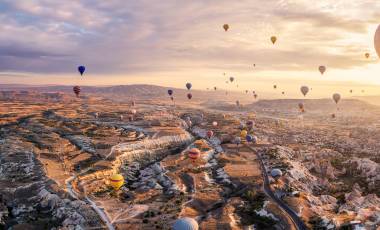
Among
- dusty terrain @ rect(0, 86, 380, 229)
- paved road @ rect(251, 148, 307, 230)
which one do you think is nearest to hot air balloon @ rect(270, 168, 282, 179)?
dusty terrain @ rect(0, 86, 380, 229)

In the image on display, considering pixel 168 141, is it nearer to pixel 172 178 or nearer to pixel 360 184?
pixel 172 178

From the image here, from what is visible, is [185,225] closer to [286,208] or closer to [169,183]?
[286,208]

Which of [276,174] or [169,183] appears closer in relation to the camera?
[169,183]

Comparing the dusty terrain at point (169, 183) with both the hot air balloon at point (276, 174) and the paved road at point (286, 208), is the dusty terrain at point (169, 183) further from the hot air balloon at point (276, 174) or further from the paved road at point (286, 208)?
the paved road at point (286, 208)

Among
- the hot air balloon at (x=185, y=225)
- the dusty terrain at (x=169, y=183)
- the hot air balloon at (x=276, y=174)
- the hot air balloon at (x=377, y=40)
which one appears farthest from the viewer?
the hot air balloon at (x=276, y=174)

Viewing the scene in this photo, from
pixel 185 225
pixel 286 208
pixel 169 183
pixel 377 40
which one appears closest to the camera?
pixel 185 225

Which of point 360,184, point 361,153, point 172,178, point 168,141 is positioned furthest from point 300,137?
point 172,178

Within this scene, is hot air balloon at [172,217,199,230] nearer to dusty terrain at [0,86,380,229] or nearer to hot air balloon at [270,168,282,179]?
dusty terrain at [0,86,380,229]

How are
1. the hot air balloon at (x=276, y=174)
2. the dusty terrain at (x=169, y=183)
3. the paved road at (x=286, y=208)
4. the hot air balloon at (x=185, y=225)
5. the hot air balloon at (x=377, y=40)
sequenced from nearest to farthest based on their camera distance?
1. the hot air balloon at (x=185, y=225)
2. the hot air balloon at (x=377, y=40)
3. the paved road at (x=286, y=208)
4. the dusty terrain at (x=169, y=183)
5. the hot air balloon at (x=276, y=174)

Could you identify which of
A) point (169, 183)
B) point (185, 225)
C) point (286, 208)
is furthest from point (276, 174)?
point (185, 225)

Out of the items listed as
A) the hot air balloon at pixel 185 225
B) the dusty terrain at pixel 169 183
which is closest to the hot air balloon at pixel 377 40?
the dusty terrain at pixel 169 183

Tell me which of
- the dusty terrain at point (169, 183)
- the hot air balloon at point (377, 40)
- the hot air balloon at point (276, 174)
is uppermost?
the hot air balloon at point (377, 40)
